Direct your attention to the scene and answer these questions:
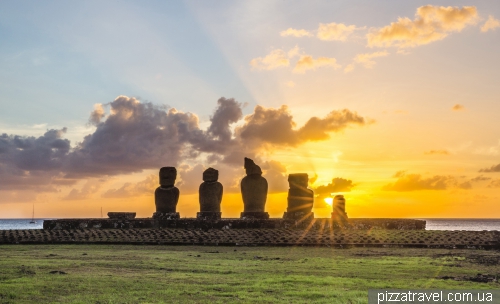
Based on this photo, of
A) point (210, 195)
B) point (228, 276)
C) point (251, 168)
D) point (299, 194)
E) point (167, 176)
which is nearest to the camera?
point (228, 276)

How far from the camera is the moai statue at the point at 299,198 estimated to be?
27.5 metres

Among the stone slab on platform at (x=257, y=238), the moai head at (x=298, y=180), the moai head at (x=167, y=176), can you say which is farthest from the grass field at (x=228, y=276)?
the moai head at (x=167, y=176)

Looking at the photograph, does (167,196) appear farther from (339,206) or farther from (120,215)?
(339,206)

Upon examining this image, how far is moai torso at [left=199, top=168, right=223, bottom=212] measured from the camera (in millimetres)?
28625

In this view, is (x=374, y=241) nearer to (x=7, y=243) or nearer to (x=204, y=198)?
(x=204, y=198)

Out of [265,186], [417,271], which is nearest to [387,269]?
[417,271]

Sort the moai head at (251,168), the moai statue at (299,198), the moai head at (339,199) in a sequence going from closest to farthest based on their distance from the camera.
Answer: the moai statue at (299,198) → the moai head at (339,199) → the moai head at (251,168)

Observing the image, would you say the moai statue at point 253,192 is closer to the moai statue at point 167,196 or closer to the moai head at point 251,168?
the moai head at point 251,168

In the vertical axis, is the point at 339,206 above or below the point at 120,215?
above

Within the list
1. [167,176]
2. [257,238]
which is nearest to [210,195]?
[167,176]

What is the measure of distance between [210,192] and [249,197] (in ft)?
7.01

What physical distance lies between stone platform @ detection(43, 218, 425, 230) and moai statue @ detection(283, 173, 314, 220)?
0.85 metres

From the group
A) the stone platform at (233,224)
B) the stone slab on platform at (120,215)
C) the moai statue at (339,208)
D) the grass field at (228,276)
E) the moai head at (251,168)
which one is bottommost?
the grass field at (228,276)

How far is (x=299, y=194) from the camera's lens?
28.3 meters
